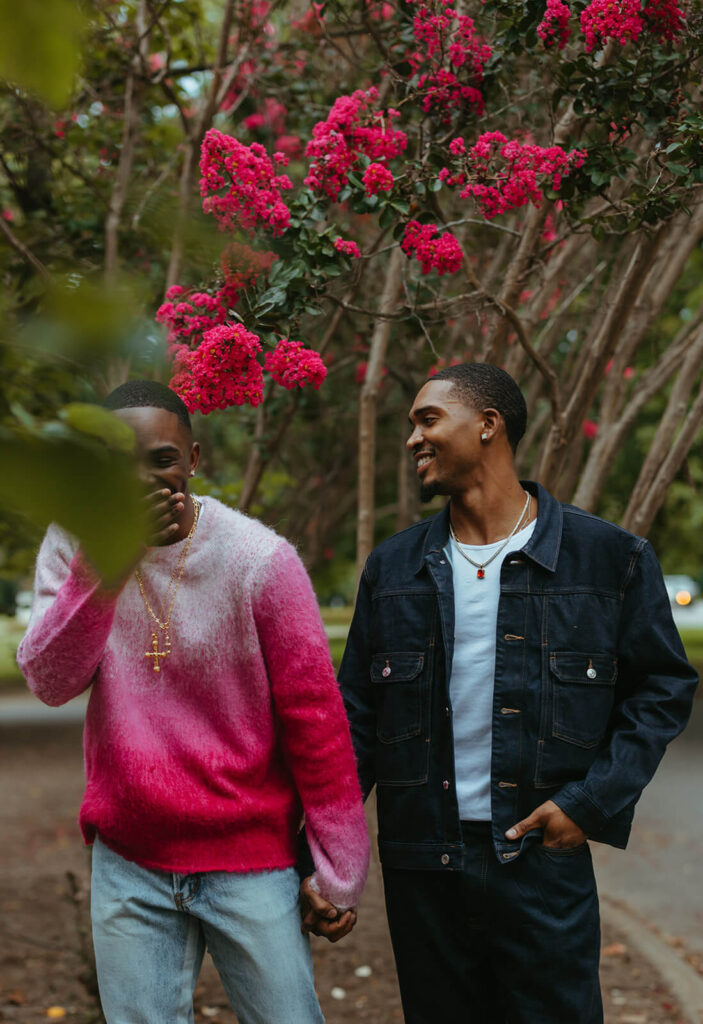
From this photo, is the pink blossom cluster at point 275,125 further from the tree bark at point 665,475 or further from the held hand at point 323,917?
the held hand at point 323,917

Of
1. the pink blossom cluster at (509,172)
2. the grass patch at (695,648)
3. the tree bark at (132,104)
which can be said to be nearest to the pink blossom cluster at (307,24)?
the tree bark at (132,104)

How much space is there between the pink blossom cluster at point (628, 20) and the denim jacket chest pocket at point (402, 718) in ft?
5.35

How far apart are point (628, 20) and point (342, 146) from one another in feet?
2.56

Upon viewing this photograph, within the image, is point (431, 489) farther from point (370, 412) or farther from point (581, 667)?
point (370, 412)

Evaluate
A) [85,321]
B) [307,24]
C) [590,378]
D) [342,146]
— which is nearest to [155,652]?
[342,146]

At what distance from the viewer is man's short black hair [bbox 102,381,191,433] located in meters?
0.94

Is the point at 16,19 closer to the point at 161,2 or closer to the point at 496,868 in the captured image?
the point at 496,868

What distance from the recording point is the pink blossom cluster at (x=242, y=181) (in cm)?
240

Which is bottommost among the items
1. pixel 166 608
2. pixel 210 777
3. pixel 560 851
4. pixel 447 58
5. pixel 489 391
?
pixel 560 851

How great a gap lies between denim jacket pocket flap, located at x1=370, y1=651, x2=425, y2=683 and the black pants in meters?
0.36

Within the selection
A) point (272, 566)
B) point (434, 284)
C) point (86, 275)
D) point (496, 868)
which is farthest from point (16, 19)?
point (434, 284)

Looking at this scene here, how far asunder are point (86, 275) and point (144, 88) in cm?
418

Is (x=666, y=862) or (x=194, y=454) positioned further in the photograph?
(x=666, y=862)

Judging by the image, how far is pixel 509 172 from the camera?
276cm
